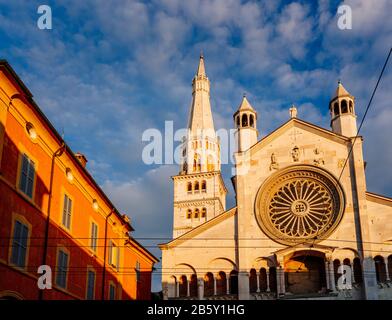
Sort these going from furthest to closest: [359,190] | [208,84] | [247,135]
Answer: [208,84], [247,135], [359,190]

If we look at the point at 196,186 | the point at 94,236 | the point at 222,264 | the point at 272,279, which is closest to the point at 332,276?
the point at 272,279

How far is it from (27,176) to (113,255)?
11.5 m

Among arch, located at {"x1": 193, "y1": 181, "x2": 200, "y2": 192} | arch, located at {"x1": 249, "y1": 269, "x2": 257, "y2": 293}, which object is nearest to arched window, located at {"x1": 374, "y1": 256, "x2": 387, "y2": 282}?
arch, located at {"x1": 249, "y1": 269, "x2": 257, "y2": 293}

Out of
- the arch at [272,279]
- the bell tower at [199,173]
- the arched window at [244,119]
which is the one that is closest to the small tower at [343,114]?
the arched window at [244,119]

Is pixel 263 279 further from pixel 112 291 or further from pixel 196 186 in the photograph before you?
A: pixel 196 186

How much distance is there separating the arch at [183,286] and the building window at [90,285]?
9.17m

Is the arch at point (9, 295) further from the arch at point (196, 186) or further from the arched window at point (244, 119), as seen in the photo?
the arch at point (196, 186)

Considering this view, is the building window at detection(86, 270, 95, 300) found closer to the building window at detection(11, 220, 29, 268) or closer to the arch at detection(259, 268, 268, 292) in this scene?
the building window at detection(11, 220, 29, 268)

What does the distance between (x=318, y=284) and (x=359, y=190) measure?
253 inches

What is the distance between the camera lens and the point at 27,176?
19625 millimetres

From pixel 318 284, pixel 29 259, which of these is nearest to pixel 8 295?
pixel 29 259

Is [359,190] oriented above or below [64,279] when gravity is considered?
above

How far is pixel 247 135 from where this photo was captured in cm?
3822
